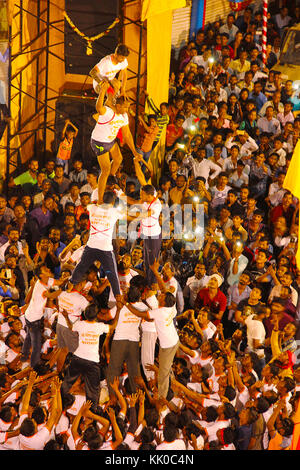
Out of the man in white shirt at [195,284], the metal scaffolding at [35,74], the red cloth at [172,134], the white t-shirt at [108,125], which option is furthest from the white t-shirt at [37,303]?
the red cloth at [172,134]

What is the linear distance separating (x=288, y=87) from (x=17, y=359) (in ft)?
20.1

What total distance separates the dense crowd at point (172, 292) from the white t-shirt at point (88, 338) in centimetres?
1

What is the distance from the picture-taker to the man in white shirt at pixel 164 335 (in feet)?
25.9

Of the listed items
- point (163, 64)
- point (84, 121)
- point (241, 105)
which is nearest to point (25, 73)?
point (84, 121)

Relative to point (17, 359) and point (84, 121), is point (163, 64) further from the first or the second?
point (17, 359)

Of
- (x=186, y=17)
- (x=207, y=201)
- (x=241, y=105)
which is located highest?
(x=186, y=17)

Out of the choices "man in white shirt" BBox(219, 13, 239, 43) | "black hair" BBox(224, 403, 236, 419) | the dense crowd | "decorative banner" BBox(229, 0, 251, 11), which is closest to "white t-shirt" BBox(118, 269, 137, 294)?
the dense crowd

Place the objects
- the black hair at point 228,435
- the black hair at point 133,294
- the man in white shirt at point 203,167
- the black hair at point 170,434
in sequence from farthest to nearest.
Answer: the man in white shirt at point 203,167 → the black hair at point 133,294 → the black hair at point 228,435 → the black hair at point 170,434

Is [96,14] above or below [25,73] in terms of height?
above

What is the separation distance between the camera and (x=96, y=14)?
37.1 ft

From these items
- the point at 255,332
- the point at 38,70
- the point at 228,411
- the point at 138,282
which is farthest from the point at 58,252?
the point at 38,70

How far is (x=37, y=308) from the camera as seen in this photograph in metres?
8.28

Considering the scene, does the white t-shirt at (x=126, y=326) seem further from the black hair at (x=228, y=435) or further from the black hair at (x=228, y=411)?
the black hair at (x=228, y=435)

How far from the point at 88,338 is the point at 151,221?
1642 mm
